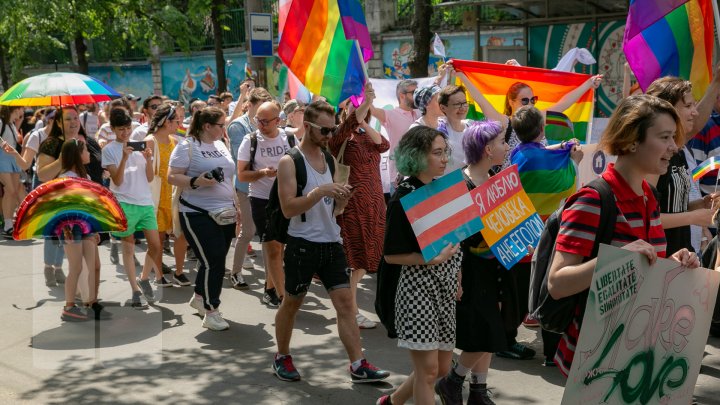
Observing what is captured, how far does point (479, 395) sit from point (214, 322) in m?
2.82

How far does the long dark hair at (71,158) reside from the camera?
25.8 feet

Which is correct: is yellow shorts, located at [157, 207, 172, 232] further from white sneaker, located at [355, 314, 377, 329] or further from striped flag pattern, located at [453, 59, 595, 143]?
striped flag pattern, located at [453, 59, 595, 143]

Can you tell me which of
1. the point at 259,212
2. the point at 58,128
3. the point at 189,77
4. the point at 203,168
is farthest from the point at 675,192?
the point at 189,77

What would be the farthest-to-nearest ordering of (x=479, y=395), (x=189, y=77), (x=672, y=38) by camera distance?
(x=189, y=77) → (x=672, y=38) → (x=479, y=395)

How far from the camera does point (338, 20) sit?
277 inches

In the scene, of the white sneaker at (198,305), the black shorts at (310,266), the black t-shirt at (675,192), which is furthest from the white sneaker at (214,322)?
the black t-shirt at (675,192)

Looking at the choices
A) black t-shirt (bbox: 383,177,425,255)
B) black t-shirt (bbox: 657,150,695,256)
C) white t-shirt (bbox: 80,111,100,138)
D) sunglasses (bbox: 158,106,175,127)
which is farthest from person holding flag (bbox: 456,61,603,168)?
white t-shirt (bbox: 80,111,100,138)

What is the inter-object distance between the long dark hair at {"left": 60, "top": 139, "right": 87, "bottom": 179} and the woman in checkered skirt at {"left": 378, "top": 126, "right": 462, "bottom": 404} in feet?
12.9

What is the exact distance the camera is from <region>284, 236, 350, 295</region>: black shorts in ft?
19.6

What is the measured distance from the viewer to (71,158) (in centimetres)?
787

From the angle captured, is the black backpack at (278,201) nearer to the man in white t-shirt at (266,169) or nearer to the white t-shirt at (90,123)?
the man in white t-shirt at (266,169)

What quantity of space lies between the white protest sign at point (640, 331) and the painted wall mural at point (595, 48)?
11.3 metres

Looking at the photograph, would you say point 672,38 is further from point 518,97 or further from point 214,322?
point 214,322

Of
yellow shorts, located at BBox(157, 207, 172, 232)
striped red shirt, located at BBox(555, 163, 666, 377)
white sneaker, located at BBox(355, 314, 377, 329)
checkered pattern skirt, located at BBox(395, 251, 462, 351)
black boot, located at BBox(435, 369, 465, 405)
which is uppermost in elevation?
striped red shirt, located at BBox(555, 163, 666, 377)
